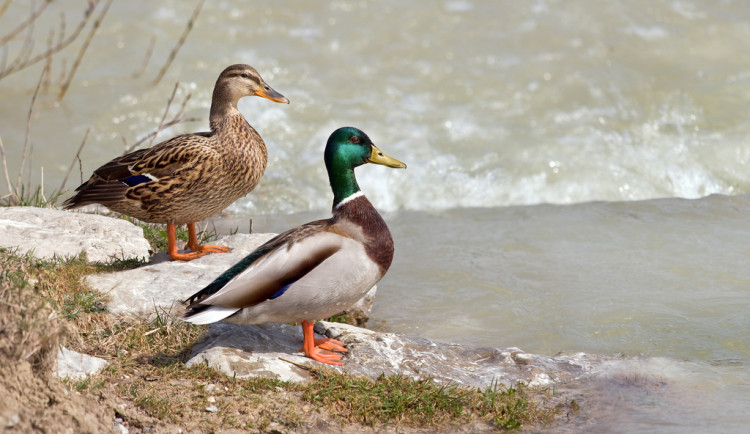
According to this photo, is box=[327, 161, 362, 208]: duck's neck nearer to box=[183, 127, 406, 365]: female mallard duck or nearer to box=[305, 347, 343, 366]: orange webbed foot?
box=[183, 127, 406, 365]: female mallard duck

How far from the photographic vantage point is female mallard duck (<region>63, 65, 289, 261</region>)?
17.8ft

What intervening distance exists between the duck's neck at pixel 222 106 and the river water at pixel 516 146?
1.69 m

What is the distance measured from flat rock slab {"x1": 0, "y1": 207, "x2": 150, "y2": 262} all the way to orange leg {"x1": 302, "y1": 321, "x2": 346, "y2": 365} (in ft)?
5.07

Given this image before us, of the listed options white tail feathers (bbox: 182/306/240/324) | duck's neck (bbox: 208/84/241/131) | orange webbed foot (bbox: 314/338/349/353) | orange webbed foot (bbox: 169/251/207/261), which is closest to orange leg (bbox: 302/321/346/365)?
orange webbed foot (bbox: 314/338/349/353)

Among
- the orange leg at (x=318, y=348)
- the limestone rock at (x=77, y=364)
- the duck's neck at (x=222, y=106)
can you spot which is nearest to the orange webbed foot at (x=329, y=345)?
the orange leg at (x=318, y=348)

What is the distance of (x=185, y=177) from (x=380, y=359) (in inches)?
64.0

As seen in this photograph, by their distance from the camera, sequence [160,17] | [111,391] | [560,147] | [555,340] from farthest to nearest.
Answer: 1. [160,17]
2. [560,147]
3. [555,340]
4. [111,391]

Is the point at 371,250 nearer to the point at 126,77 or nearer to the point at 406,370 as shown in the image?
the point at 406,370

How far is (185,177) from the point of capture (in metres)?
5.41

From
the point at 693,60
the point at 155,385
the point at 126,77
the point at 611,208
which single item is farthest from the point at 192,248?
the point at 693,60

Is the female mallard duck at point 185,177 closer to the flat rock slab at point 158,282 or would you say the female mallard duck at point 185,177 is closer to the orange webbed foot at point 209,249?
the orange webbed foot at point 209,249

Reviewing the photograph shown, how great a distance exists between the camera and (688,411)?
4461 millimetres

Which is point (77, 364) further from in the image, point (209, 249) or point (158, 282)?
point (209, 249)

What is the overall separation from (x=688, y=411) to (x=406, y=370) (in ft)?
4.56
